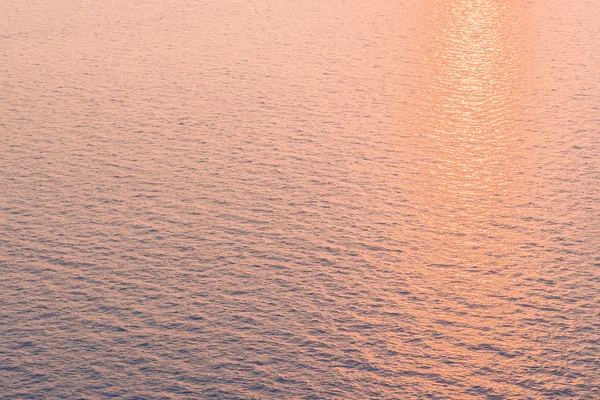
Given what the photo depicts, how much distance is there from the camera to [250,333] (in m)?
12.1

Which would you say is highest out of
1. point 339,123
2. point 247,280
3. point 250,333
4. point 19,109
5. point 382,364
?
point 19,109

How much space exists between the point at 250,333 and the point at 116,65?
1291cm

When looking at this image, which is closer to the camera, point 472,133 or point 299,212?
point 299,212

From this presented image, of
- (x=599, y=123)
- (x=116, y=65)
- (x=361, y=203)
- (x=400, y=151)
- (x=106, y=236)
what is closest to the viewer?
(x=106, y=236)

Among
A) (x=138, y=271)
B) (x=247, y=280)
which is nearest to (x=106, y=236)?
(x=138, y=271)

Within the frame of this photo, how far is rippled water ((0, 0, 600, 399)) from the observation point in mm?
11578

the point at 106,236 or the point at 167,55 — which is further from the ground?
the point at 167,55

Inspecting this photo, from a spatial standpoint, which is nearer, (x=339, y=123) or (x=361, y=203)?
(x=361, y=203)

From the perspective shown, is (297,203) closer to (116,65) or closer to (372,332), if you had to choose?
(372,332)

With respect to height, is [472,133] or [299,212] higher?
[472,133]

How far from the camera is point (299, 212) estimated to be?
15.6 m

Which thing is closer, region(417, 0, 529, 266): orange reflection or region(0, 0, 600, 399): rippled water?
region(0, 0, 600, 399): rippled water

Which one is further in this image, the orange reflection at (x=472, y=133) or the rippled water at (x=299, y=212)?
the orange reflection at (x=472, y=133)

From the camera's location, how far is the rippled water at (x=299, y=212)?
456 inches
